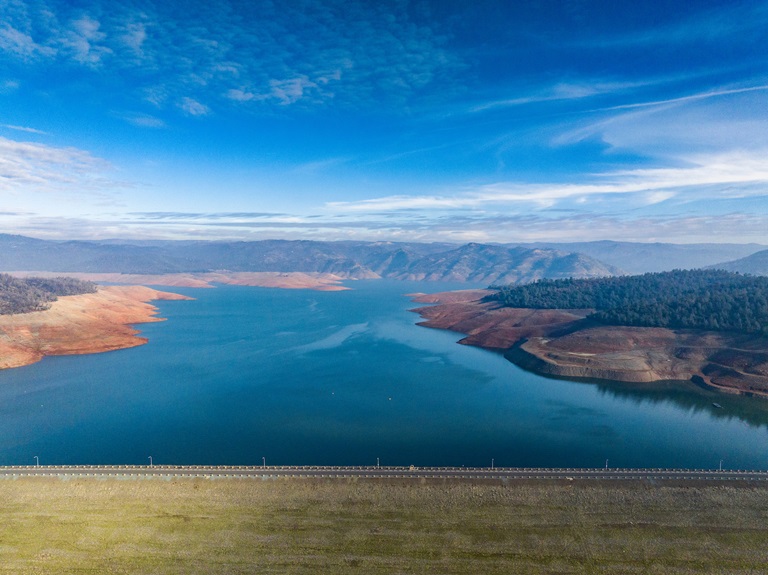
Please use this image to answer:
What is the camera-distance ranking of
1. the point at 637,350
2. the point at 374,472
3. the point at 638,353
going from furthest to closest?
the point at 637,350 → the point at 638,353 → the point at 374,472

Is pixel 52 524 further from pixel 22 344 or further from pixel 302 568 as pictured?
pixel 22 344

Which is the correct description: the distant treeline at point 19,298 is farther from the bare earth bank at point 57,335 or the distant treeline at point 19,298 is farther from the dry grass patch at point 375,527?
the dry grass patch at point 375,527

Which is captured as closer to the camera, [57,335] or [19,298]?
Result: [57,335]

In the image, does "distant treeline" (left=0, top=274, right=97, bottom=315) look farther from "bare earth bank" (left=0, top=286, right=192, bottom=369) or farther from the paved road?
the paved road

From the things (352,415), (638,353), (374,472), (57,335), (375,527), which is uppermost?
(638,353)

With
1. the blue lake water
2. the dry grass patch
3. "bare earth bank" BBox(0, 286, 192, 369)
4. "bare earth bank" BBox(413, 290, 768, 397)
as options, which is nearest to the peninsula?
"bare earth bank" BBox(413, 290, 768, 397)

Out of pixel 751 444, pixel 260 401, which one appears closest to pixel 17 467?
pixel 260 401

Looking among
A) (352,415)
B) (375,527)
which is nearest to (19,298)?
(352,415)

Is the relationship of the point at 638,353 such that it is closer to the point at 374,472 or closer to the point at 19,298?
the point at 374,472
